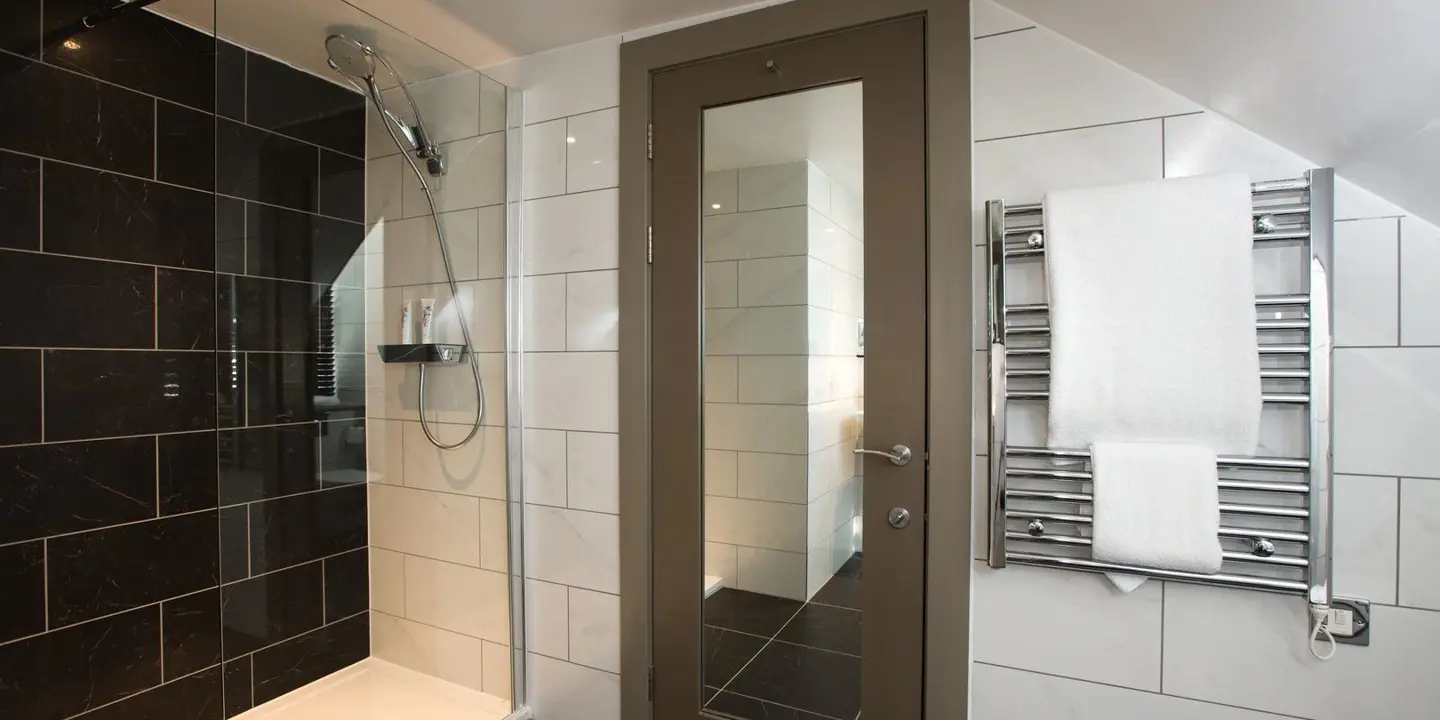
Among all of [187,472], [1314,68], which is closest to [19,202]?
[187,472]

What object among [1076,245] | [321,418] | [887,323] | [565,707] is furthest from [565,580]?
[1076,245]

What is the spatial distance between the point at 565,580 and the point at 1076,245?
1.68 meters

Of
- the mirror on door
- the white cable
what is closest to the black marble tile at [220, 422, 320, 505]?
the mirror on door

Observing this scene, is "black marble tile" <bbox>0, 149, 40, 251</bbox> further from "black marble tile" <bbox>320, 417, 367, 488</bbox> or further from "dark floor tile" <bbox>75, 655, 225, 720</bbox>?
"dark floor tile" <bbox>75, 655, 225, 720</bbox>

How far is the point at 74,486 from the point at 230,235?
793 millimetres

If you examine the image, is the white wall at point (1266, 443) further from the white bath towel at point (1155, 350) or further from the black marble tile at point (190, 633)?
the black marble tile at point (190, 633)

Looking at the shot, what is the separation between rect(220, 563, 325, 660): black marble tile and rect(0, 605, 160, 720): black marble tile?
0.21m

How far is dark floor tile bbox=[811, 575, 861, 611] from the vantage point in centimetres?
158

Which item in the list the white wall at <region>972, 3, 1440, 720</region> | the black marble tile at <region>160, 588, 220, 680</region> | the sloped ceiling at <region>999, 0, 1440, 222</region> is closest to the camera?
the sloped ceiling at <region>999, 0, 1440, 222</region>

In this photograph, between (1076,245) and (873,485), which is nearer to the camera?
(1076,245)

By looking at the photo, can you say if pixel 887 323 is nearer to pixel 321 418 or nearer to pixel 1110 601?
pixel 1110 601

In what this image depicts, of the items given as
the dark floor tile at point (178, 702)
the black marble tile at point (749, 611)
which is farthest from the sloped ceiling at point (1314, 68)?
the dark floor tile at point (178, 702)

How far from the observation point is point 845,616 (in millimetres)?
1590

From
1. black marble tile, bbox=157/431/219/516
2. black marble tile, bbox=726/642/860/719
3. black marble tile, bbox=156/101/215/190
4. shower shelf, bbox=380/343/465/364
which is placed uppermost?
black marble tile, bbox=156/101/215/190
